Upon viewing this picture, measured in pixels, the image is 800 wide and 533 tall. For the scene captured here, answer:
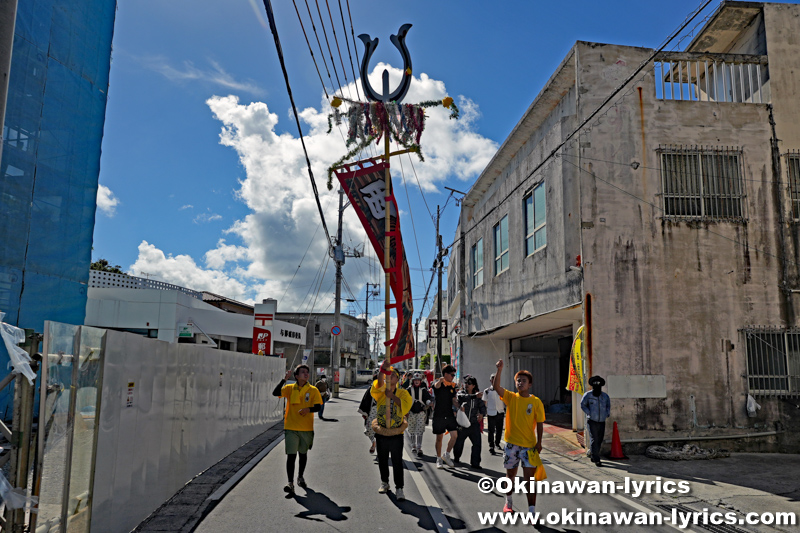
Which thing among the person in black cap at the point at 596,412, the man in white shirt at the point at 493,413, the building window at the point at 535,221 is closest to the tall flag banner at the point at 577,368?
the person in black cap at the point at 596,412

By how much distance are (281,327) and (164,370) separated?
33.6 metres

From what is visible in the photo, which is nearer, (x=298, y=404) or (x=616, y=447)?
(x=298, y=404)

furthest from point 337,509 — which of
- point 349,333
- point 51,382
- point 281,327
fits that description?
point 349,333

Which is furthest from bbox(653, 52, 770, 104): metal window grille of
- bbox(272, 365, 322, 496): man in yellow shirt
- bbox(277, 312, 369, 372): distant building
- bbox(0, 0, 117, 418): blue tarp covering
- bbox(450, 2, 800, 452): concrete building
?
bbox(277, 312, 369, 372): distant building

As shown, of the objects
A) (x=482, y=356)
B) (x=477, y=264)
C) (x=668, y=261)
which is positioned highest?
(x=477, y=264)

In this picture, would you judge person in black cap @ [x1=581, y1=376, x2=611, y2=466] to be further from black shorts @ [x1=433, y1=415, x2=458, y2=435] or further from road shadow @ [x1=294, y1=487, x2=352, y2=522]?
road shadow @ [x1=294, y1=487, x2=352, y2=522]

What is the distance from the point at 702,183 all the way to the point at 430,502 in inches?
367

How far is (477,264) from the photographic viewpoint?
23.3m

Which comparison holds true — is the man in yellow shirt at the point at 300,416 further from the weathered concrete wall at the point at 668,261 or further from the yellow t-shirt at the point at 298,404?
the weathered concrete wall at the point at 668,261

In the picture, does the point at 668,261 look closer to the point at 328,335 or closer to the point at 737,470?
the point at 737,470

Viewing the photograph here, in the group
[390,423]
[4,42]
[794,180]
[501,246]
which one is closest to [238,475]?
[390,423]

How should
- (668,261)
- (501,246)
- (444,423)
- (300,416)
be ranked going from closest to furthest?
(300,416), (444,423), (668,261), (501,246)

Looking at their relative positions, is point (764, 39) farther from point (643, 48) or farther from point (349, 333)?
point (349, 333)

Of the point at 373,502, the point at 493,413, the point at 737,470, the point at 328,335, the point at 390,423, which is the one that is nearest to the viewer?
the point at 373,502
